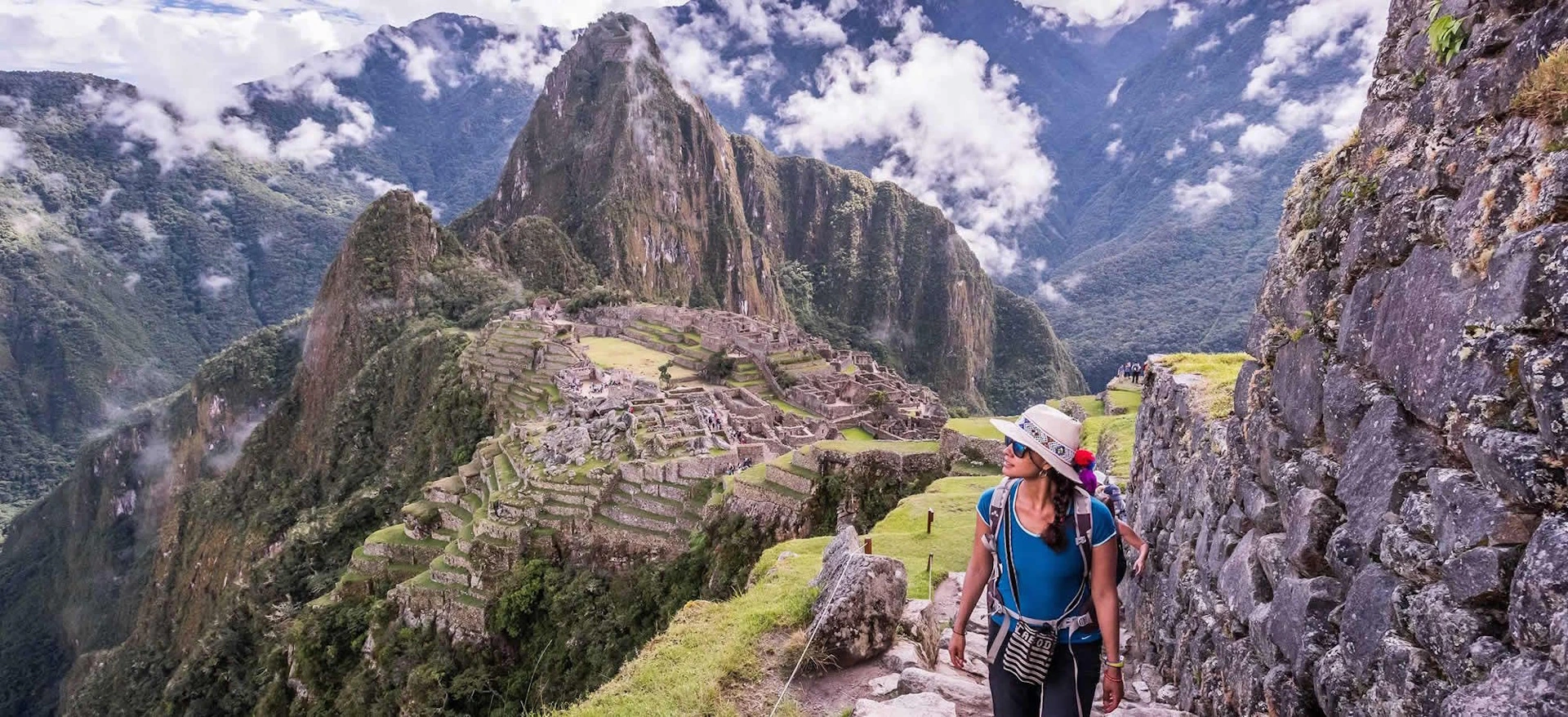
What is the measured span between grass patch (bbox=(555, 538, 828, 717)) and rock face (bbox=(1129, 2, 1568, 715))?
3245 mm

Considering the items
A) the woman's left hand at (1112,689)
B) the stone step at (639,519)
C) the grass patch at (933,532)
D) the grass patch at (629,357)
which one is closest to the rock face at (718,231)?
the grass patch at (629,357)

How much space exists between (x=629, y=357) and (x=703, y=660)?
4581cm

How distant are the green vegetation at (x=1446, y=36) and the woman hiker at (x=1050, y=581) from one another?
235 centimetres

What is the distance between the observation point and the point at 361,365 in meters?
73.9

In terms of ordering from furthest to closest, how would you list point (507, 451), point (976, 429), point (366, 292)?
point (366, 292) < point (507, 451) < point (976, 429)

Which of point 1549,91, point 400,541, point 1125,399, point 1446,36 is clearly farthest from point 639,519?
point 1549,91

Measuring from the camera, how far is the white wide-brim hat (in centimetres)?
383

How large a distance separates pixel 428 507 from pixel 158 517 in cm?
8841

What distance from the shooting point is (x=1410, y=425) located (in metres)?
3.28

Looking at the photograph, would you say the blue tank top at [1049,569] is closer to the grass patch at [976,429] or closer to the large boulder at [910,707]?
the large boulder at [910,707]

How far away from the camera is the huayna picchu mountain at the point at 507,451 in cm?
1750

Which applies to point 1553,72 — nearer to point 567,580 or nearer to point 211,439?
point 567,580

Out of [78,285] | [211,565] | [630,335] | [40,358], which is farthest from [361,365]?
[78,285]

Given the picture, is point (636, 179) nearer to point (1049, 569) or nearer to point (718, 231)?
point (718, 231)
